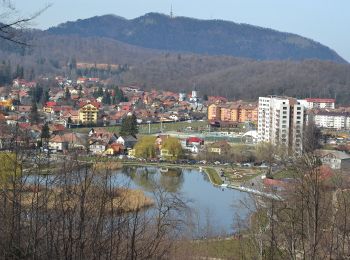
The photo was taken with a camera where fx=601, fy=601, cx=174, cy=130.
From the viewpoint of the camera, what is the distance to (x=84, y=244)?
1.12m

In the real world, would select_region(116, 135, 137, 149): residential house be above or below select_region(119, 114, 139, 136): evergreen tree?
below

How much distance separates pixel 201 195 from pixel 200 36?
43.9 meters

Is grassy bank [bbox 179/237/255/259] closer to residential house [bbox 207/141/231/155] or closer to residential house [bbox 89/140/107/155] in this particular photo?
residential house [bbox 207/141/231/155]

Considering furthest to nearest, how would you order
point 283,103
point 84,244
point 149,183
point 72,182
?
1. point 283,103
2. point 149,183
3. point 72,182
4. point 84,244

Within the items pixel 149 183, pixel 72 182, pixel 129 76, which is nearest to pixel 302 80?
pixel 129 76

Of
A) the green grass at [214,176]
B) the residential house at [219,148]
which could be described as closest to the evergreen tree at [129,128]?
the residential house at [219,148]

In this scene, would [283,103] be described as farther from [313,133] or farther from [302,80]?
[302,80]

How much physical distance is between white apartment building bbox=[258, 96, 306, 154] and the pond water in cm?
182

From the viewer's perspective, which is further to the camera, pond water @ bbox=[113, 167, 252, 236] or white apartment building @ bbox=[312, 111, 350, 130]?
white apartment building @ bbox=[312, 111, 350, 130]

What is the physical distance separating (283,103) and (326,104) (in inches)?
258

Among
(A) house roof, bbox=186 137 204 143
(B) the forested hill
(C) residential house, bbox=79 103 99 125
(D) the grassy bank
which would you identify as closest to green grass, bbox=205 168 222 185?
(A) house roof, bbox=186 137 204 143

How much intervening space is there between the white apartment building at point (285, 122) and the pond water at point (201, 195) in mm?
1823

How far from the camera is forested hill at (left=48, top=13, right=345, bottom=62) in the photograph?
46.8 m

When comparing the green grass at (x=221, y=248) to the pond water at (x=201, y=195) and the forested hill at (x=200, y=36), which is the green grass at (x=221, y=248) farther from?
the forested hill at (x=200, y=36)
